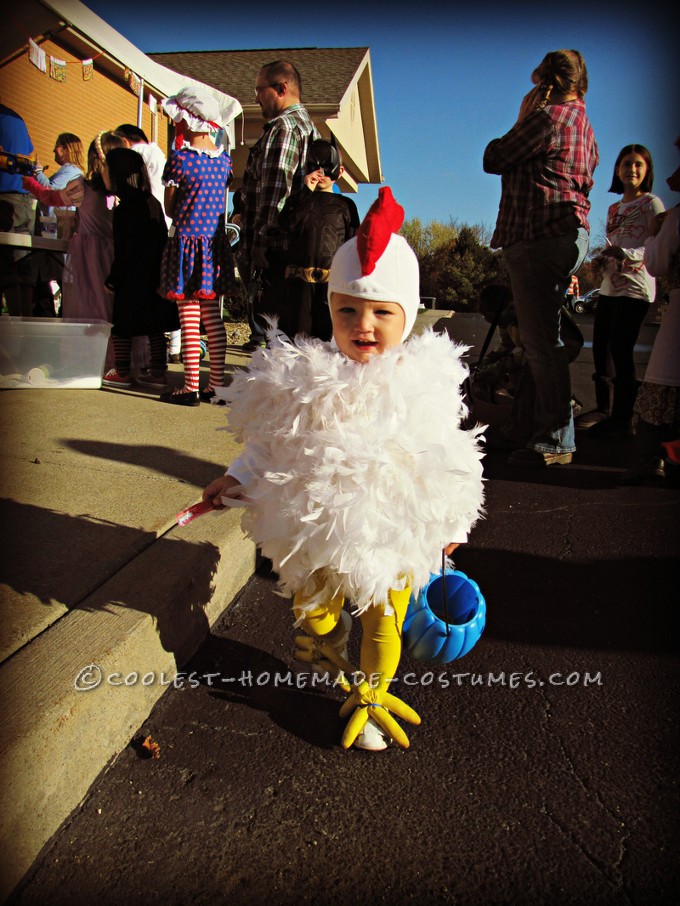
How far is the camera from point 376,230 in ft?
5.74

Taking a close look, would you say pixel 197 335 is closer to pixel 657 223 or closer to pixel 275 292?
pixel 275 292

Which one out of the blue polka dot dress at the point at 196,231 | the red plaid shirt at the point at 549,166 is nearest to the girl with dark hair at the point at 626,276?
the red plaid shirt at the point at 549,166

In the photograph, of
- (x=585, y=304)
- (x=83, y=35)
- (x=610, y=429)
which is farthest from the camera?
(x=585, y=304)

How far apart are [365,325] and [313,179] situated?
2728 mm

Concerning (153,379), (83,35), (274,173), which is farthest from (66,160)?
(274,173)

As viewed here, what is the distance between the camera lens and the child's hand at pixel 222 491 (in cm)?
188

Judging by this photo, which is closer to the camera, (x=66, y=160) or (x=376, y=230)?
(x=376, y=230)

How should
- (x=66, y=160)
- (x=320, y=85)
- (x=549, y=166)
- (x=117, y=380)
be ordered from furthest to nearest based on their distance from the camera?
(x=320, y=85), (x=66, y=160), (x=117, y=380), (x=549, y=166)

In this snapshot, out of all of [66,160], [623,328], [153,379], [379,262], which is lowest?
[153,379]

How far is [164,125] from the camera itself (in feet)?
35.8

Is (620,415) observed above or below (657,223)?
below

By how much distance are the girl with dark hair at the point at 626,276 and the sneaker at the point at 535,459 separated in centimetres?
103

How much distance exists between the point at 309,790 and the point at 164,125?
1158cm

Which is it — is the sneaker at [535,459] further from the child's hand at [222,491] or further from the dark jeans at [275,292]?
the child's hand at [222,491]
